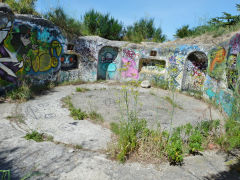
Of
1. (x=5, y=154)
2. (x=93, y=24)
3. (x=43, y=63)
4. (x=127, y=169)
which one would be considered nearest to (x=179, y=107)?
(x=127, y=169)

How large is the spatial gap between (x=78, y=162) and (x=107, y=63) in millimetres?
9201

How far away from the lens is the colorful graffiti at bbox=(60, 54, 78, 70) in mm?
9875

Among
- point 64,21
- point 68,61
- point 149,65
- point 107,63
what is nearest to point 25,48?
point 68,61

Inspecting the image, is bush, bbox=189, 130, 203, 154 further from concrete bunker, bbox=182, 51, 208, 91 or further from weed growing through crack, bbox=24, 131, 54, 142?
concrete bunker, bbox=182, 51, 208, 91

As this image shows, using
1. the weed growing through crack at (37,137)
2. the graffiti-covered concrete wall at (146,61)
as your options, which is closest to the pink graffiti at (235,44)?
the graffiti-covered concrete wall at (146,61)

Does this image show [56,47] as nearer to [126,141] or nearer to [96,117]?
[96,117]

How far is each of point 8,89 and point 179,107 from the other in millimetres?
6427

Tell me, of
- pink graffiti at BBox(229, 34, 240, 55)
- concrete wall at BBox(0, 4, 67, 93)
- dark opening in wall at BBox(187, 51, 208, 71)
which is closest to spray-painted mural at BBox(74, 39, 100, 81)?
concrete wall at BBox(0, 4, 67, 93)

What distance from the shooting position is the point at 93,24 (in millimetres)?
14125

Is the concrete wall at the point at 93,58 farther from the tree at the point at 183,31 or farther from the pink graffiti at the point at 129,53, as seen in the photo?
the tree at the point at 183,31

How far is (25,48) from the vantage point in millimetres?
7488

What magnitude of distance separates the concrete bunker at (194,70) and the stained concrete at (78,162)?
7295 mm

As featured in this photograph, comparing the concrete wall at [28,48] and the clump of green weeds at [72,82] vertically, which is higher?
the concrete wall at [28,48]

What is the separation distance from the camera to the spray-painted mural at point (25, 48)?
6531mm
